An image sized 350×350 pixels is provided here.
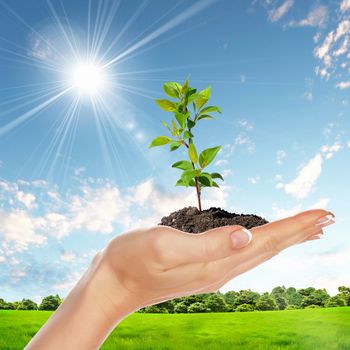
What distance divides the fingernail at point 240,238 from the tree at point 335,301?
6.11 metres

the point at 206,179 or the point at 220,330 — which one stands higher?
the point at 220,330

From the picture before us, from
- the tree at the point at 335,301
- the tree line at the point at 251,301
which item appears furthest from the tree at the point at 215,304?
the tree at the point at 335,301

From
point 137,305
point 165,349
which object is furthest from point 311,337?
point 137,305

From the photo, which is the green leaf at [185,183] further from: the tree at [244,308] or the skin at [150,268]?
the tree at [244,308]

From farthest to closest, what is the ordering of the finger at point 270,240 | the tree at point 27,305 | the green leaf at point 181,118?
the tree at point 27,305 → the green leaf at point 181,118 → the finger at point 270,240

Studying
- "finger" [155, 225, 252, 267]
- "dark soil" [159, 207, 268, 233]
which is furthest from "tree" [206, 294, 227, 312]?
"finger" [155, 225, 252, 267]

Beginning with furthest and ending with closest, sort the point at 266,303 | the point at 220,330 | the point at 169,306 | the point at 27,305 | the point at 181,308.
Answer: the point at 27,305 < the point at 266,303 < the point at 169,306 < the point at 181,308 < the point at 220,330

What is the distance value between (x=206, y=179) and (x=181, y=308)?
5.16 metres

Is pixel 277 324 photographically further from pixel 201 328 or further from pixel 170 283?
pixel 170 283

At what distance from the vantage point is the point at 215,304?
667cm

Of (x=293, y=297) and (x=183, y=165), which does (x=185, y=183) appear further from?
(x=293, y=297)

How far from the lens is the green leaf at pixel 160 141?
6.44 ft

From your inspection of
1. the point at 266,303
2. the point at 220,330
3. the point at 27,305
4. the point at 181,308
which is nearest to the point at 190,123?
the point at 220,330

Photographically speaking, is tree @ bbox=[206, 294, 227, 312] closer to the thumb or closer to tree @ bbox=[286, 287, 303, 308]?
tree @ bbox=[286, 287, 303, 308]
